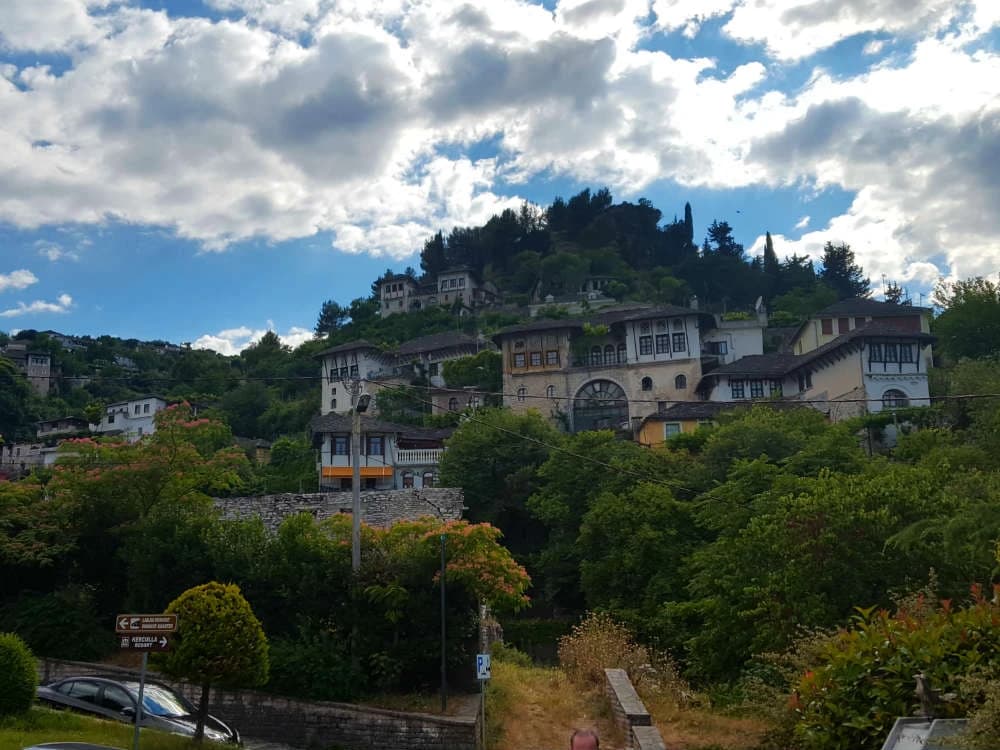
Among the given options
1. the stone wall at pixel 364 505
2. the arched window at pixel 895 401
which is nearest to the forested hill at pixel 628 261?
the arched window at pixel 895 401

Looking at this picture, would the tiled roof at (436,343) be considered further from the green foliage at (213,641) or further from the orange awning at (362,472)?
the green foliage at (213,641)

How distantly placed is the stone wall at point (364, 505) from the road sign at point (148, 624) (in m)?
19.8

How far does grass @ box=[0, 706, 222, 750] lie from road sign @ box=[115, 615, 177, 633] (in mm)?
2759

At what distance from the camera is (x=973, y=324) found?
5016 cm

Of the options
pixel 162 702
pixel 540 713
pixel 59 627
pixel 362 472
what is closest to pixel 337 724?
pixel 162 702

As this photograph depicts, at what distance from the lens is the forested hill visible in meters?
94.5

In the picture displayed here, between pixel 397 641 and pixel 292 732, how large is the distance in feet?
8.79

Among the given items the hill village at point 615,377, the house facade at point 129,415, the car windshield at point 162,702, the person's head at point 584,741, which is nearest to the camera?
the person's head at point 584,741

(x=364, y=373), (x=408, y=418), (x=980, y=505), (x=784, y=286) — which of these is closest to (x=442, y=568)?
(x=980, y=505)

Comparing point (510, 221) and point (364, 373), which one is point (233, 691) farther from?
point (510, 221)

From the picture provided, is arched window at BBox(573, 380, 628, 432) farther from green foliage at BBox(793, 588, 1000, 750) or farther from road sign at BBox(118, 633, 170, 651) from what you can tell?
road sign at BBox(118, 633, 170, 651)

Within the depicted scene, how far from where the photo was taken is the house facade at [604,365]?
57531 mm

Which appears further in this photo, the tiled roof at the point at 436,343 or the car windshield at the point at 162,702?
the tiled roof at the point at 436,343

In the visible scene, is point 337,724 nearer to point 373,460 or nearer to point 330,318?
point 373,460
